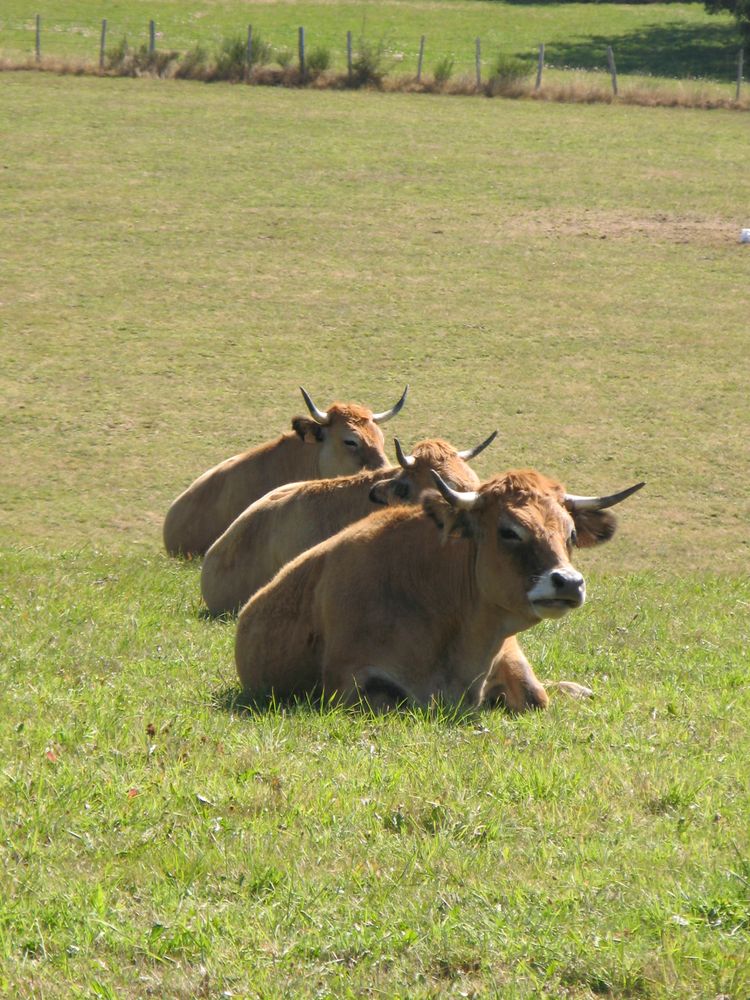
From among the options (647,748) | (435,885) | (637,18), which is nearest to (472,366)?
(647,748)

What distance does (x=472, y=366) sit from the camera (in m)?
28.6

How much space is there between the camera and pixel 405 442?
23.6m

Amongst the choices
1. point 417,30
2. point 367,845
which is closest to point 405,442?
point 367,845

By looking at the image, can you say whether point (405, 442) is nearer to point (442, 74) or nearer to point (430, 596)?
point (430, 596)

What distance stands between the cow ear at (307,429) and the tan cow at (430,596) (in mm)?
6498

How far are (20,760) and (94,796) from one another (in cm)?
69

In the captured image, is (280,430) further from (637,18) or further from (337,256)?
(637,18)

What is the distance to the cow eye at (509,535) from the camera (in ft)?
28.0

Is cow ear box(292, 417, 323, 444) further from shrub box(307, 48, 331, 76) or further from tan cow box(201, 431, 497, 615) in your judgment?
shrub box(307, 48, 331, 76)

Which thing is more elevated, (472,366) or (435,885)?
(435,885)

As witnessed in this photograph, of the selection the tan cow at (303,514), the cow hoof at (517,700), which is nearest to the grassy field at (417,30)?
the tan cow at (303,514)

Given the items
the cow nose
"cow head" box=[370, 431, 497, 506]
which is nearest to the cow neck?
"cow head" box=[370, 431, 497, 506]

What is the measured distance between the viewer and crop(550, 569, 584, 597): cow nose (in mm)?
7941

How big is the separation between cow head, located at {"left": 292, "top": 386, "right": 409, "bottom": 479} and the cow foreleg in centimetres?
691
